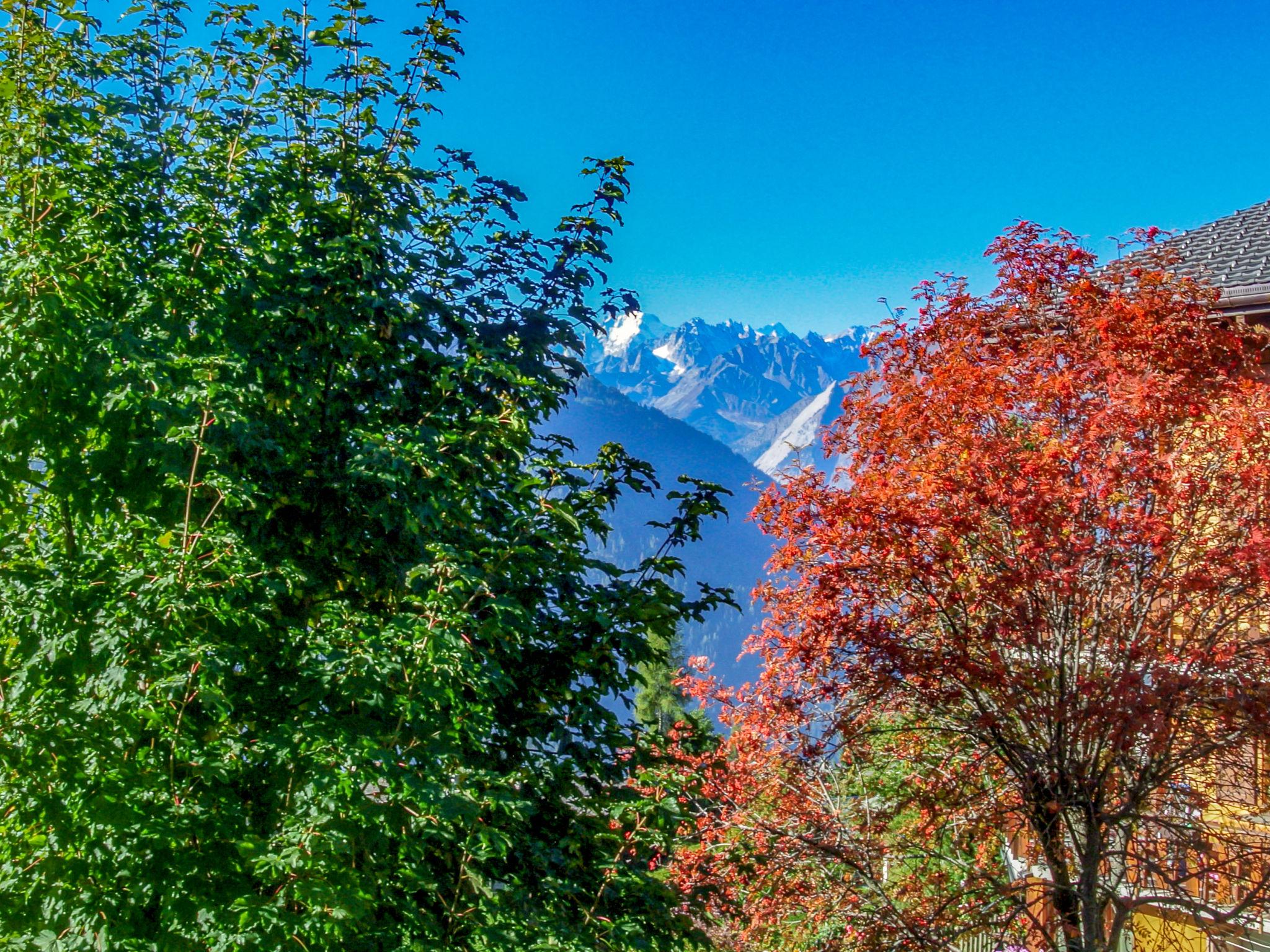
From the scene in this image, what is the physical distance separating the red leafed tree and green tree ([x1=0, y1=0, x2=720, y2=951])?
126cm

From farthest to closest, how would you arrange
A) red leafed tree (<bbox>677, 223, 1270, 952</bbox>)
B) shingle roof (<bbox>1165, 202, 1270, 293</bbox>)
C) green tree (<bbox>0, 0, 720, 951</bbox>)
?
shingle roof (<bbox>1165, 202, 1270, 293</bbox>), red leafed tree (<bbox>677, 223, 1270, 952</bbox>), green tree (<bbox>0, 0, 720, 951</bbox>)

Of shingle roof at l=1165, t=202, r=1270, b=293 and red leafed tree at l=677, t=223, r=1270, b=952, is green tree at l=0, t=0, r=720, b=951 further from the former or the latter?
shingle roof at l=1165, t=202, r=1270, b=293

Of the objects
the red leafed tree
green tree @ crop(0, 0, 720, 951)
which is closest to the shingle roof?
the red leafed tree

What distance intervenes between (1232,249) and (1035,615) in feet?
27.3

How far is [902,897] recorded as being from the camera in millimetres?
7410

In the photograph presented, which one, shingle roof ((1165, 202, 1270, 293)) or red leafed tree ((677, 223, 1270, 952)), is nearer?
red leafed tree ((677, 223, 1270, 952))

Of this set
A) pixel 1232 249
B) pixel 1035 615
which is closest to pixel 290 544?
pixel 1035 615

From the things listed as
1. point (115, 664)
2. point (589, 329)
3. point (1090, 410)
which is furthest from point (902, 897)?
point (115, 664)

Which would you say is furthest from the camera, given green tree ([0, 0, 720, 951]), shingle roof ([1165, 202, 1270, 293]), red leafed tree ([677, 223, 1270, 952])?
shingle roof ([1165, 202, 1270, 293])

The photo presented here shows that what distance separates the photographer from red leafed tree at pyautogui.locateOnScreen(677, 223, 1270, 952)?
559 centimetres

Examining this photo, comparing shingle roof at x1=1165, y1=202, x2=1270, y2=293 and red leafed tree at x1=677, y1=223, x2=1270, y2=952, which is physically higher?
shingle roof at x1=1165, y1=202, x2=1270, y2=293

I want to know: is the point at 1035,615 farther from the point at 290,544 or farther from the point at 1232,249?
the point at 1232,249

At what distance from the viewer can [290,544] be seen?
6.17m

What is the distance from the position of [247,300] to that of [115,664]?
2718 mm
